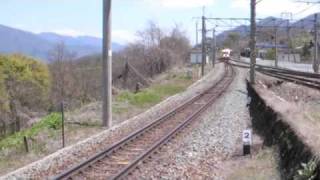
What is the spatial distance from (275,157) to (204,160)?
2081 millimetres

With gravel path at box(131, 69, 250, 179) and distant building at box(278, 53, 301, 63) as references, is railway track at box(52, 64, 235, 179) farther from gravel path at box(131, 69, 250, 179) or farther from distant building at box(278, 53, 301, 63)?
distant building at box(278, 53, 301, 63)

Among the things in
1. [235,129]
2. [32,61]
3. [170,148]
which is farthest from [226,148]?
[32,61]

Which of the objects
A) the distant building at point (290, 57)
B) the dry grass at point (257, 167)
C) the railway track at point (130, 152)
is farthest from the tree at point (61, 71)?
the dry grass at point (257, 167)

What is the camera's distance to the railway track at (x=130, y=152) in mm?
13422

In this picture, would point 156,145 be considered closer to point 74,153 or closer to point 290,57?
point 74,153

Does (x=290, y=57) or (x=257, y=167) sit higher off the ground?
(x=290, y=57)

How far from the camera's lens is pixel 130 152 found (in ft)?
55.3

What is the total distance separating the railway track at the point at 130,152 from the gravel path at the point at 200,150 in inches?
10.7

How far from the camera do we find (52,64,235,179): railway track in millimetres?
13422

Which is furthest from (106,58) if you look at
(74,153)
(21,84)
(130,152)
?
(21,84)

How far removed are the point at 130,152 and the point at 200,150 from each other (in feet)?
6.52

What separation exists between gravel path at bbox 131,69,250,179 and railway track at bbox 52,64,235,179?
10.7 inches

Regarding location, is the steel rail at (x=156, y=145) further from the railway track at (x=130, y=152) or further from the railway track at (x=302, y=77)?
the railway track at (x=302, y=77)

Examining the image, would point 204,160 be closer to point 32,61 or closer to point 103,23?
point 103,23
